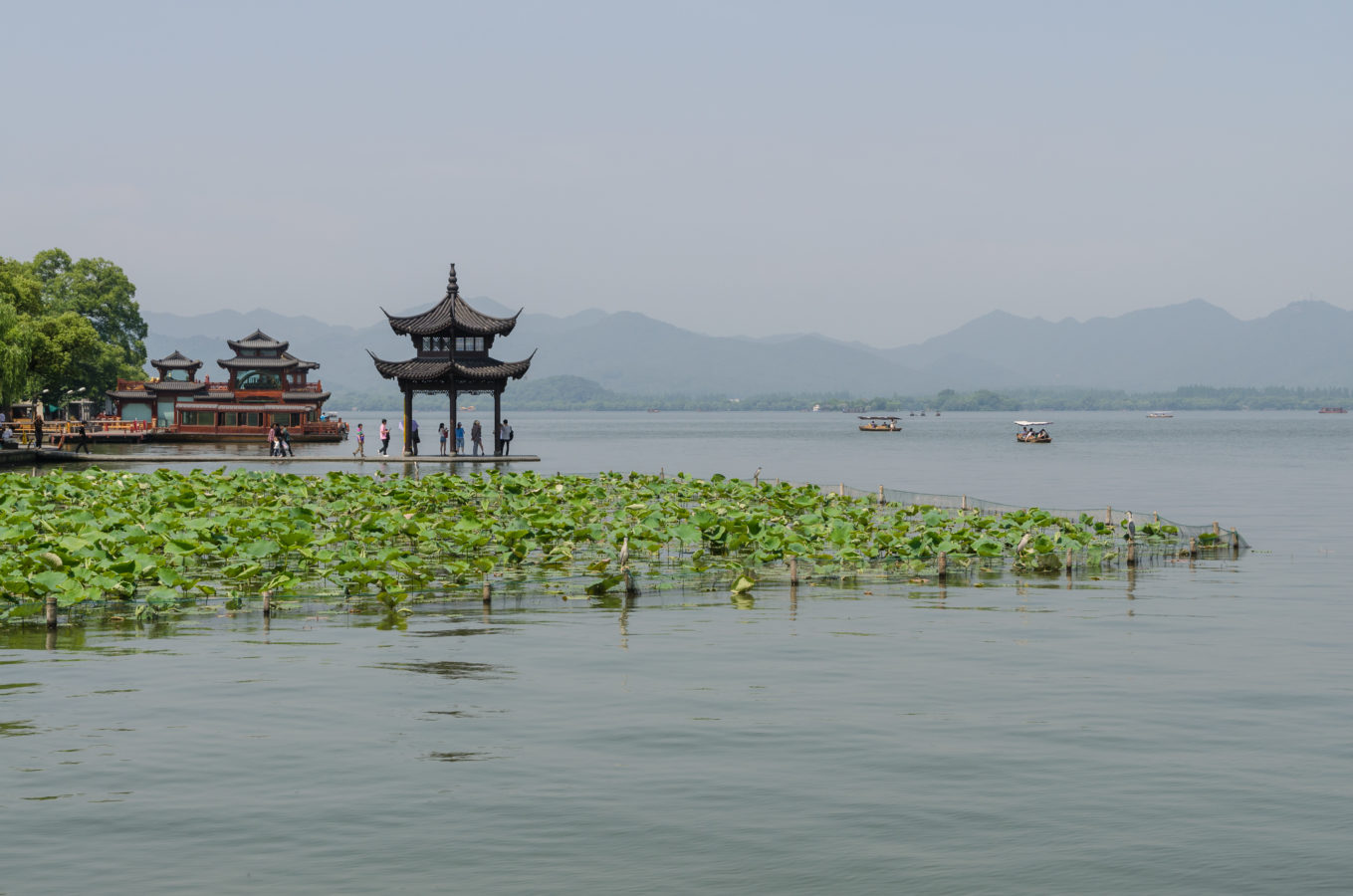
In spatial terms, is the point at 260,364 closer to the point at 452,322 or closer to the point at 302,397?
the point at 302,397

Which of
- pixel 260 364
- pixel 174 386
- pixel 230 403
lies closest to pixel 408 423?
pixel 230 403

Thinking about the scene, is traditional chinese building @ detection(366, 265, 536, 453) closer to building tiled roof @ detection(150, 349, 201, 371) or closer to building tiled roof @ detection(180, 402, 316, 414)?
building tiled roof @ detection(180, 402, 316, 414)

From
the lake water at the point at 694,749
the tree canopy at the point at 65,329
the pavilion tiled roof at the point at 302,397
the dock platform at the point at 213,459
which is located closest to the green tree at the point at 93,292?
the tree canopy at the point at 65,329

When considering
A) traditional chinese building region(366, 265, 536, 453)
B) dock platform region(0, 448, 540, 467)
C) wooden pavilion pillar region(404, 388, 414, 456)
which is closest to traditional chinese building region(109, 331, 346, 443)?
dock platform region(0, 448, 540, 467)

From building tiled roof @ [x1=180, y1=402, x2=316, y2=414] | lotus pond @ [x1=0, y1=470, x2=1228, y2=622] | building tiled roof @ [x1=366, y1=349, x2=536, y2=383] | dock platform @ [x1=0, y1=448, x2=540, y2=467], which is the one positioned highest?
building tiled roof @ [x1=366, y1=349, x2=536, y2=383]

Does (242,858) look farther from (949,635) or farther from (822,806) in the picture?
(949,635)

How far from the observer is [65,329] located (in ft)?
212

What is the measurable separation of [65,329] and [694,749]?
6320 centimetres

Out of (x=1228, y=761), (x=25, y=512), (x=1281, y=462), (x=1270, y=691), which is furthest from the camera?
(x=1281, y=462)

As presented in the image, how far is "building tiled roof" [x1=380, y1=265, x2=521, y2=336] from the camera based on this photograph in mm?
57281

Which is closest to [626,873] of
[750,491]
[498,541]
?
[498,541]

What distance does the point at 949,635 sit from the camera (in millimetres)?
15359

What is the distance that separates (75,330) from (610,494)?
143 ft

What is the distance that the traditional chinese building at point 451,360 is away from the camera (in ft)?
185
